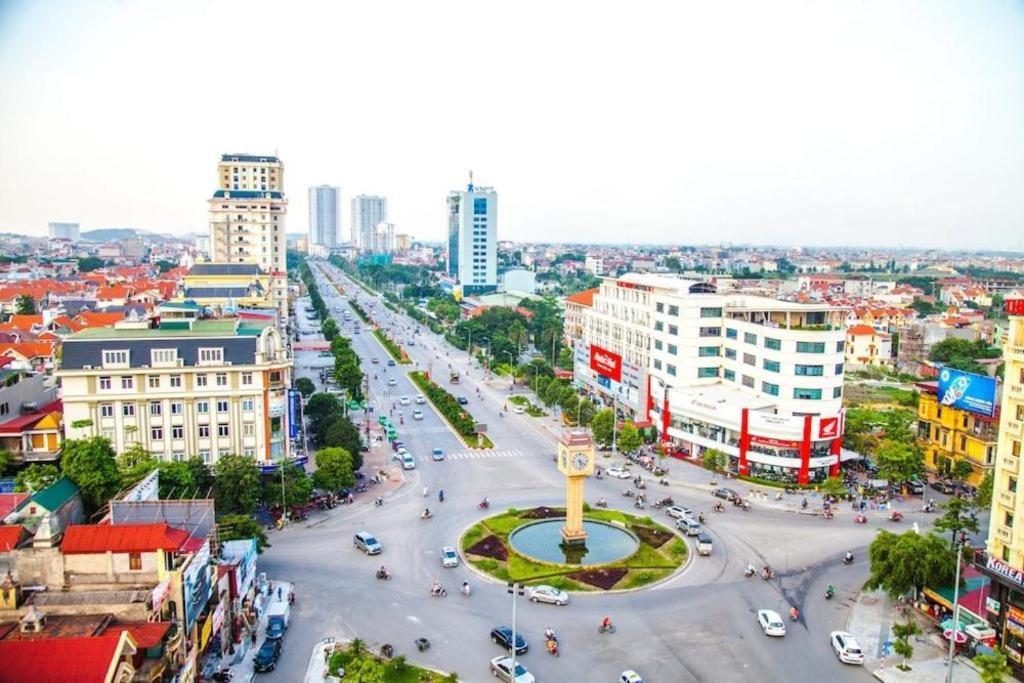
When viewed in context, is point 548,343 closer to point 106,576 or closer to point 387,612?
point 387,612

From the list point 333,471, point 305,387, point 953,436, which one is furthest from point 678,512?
point 305,387

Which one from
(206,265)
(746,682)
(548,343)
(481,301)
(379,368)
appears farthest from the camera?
(481,301)

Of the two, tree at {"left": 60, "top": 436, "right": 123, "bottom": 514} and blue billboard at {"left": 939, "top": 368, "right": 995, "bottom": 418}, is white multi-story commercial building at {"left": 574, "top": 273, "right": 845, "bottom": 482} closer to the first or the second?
blue billboard at {"left": 939, "top": 368, "right": 995, "bottom": 418}

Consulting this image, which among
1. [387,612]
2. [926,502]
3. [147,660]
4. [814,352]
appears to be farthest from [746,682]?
[814,352]

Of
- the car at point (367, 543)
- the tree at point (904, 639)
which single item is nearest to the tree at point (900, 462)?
the tree at point (904, 639)

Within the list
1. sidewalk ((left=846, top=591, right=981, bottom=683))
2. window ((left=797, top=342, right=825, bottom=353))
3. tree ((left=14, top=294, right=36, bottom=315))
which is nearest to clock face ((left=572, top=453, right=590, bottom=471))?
sidewalk ((left=846, top=591, right=981, bottom=683))

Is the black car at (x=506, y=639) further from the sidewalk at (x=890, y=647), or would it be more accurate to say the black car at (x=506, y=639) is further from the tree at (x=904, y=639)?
the tree at (x=904, y=639)
